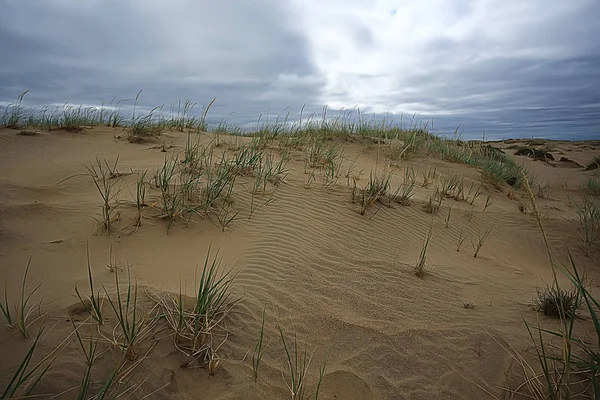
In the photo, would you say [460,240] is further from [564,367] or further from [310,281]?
[564,367]

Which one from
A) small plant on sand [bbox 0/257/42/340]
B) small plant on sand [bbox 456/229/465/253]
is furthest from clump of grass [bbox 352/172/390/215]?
small plant on sand [bbox 0/257/42/340]

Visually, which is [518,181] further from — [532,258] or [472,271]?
[472,271]

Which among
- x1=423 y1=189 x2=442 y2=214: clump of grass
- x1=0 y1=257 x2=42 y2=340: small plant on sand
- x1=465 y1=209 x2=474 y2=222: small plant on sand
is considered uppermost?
x1=423 y1=189 x2=442 y2=214: clump of grass

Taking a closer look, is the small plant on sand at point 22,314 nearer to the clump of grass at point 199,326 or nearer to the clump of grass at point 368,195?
the clump of grass at point 199,326

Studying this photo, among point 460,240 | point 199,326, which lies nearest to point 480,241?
point 460,240

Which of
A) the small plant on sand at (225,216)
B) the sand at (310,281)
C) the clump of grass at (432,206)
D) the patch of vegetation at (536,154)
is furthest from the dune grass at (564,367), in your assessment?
the patch of vegetation at (536,154)

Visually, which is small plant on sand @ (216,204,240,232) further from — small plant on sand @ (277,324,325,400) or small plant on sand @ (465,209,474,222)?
small plant on sand @ (465,209,474,222)

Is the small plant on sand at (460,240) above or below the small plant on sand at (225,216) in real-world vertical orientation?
below

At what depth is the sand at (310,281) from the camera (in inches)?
73.5

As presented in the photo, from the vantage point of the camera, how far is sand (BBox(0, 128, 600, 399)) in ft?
6.12

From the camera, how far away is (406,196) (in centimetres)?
518

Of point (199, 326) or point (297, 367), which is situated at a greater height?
point (199, 326)

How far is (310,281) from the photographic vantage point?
9.37 ft

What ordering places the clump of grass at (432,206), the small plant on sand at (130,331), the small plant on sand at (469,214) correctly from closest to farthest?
the small plant on sand at (130,331) < the clump of grass at (432,206) < the small plant on sand at (469,214)
